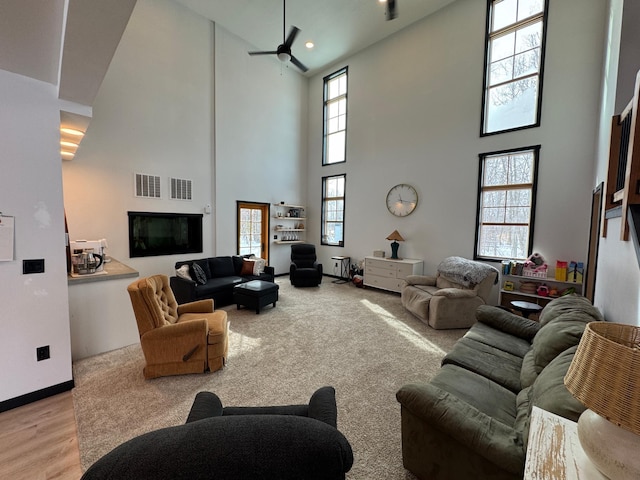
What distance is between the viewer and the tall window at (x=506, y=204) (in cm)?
446

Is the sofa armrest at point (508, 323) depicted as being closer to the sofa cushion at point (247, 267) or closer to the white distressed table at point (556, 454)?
the white distressed table at point (556, 454)

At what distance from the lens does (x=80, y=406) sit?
2.18 metres

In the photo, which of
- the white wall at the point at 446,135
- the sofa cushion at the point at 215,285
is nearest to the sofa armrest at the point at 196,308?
the sofa cushion at the point at 215,285

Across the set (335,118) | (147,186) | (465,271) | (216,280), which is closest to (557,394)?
(465,271)

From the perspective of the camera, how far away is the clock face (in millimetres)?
5816

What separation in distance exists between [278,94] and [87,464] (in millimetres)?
7651

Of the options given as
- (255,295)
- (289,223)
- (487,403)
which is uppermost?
(289,223)

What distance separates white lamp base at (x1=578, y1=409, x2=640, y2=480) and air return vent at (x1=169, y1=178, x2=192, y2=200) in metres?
6.09

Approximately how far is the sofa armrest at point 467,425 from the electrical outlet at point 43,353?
2876mm

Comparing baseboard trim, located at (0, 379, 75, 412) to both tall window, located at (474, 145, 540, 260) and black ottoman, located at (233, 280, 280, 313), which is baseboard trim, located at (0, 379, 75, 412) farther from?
tall window, located at (474, 145, 540, 260)

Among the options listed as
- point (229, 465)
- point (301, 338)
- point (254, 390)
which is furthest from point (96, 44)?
point (301, 338)

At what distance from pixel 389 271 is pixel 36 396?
5301 millimetres

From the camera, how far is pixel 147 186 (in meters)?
5.02

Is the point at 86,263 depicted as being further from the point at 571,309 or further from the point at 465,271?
the point at 465,271
